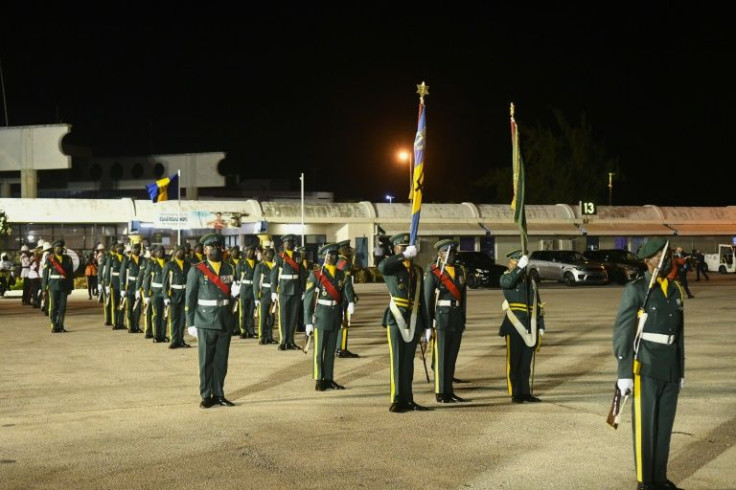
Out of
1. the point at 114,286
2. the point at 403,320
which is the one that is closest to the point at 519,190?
the point at 403,320

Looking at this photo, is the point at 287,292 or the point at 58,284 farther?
the point at 58,284

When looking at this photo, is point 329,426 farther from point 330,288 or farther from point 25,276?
point 25,276

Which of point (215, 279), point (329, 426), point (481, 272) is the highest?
point (215, 279)

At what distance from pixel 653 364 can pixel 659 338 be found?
0.67ft

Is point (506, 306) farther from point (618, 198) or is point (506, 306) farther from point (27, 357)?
point (618, 198)

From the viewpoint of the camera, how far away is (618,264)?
39500 millimetres

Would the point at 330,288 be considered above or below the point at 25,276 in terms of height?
above

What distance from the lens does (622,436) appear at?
8.70m

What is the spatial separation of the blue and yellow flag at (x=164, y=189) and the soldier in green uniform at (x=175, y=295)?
833 inches

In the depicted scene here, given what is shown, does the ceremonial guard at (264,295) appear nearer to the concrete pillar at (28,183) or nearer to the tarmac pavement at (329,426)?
the tarmac pavement at (329,426)

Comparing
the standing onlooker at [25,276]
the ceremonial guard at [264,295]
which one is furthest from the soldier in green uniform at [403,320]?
the standing onlooker at [25,276]

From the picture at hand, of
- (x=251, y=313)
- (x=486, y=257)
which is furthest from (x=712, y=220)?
(x=251, y=313)

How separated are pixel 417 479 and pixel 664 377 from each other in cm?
198

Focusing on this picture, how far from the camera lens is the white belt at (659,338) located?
6.91m
